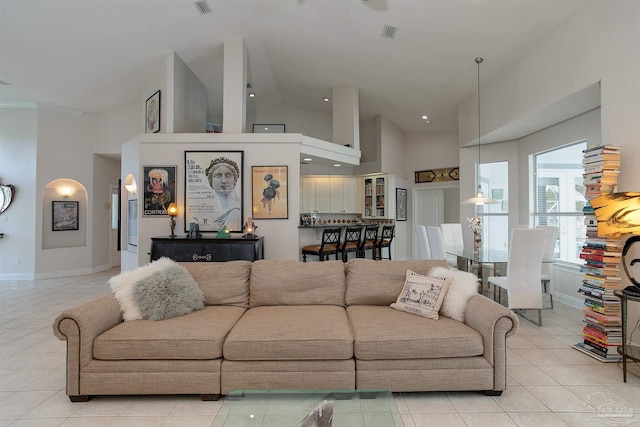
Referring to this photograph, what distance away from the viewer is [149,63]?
5602mm

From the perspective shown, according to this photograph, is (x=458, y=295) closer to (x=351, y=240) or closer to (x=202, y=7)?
(x=351, y=240)

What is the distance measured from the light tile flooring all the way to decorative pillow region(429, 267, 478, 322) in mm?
540

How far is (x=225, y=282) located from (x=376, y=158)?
596 centimetres

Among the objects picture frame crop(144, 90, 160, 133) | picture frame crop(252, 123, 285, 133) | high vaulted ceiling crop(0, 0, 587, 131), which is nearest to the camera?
high vaulted ceiling crop(0, 0, 587, 131)

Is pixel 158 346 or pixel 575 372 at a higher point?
pixel 158 346

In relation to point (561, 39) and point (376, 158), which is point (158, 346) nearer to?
point (561, 39)

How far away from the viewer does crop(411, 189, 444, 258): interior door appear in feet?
27.5

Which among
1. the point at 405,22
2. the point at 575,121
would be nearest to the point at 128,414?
the point at 405,22

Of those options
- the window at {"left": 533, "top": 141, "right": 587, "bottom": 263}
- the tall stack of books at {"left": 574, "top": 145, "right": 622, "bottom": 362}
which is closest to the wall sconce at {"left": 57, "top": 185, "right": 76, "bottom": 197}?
the tall stack of books at {"left": 574, "top": 145, "right": 622, "bottom": 362}

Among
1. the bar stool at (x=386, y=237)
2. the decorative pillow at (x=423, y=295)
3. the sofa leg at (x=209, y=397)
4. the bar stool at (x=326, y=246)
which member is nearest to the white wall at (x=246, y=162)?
the bar stool at (x=326, y=246)

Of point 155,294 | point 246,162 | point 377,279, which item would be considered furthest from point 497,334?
point 246,162

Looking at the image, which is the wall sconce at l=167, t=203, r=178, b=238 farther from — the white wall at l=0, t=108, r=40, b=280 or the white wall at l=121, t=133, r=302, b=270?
the white wall at l=0, t=108, r=40, b=280

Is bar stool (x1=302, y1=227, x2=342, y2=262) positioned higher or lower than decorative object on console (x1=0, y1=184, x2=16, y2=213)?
lower

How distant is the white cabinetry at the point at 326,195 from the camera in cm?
859
